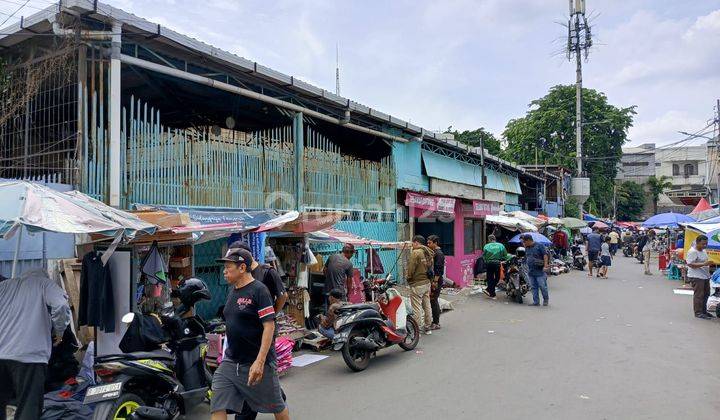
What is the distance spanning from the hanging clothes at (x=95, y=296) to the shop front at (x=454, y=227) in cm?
1021

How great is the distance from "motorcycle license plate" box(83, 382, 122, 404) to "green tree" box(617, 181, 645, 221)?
5809 centimetres

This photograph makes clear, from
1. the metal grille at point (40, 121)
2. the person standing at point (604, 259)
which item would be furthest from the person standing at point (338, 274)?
the person standing at point (604, 259)

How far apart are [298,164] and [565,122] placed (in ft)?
112

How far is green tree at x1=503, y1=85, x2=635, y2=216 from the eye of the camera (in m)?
39.7

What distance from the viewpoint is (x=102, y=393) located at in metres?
4.41

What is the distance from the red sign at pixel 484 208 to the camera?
16656mm

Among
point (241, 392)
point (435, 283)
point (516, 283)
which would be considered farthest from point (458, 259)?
point (241, 392)

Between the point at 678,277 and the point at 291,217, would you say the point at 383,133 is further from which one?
the point at 678,277

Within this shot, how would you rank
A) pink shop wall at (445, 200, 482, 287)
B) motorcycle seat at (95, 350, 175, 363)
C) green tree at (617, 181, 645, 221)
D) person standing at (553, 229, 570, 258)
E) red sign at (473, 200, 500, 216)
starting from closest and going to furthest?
motorcycle seat at (95, 350, 175, 363), pink shop wall at (445, 200, 482, 287), red sign at (473, 200, 500, 216), person standing at (553, 229, 570, 258), green tree at (617, 181, 645, 221)

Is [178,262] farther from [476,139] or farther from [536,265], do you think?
[476,139]

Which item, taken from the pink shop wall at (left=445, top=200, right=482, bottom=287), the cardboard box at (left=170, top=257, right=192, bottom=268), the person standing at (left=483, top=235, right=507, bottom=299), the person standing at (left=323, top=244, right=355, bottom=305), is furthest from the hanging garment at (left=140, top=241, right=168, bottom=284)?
the pink shop wall at (left=445, top=200, right=482, bottom=287)

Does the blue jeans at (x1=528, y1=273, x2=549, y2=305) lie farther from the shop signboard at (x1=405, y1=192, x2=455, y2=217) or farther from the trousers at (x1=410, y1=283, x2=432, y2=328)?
the trousers at (x1=410, y1=283, x2=432, y2=328)

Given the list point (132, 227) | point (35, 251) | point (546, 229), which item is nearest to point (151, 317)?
point (132, 227)

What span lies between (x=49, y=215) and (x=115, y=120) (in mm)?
3296
